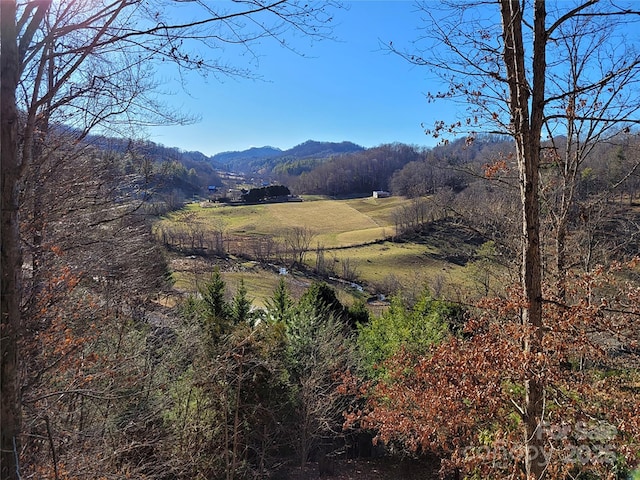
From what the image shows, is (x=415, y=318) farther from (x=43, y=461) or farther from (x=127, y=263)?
(x=43, y=461)

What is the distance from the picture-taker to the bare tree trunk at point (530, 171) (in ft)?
12.0

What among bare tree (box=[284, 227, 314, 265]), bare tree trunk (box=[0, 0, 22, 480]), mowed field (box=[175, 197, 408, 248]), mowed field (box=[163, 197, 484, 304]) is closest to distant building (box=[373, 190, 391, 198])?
mowed field (box=[163, 197, 484, 304])

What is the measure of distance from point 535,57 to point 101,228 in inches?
274

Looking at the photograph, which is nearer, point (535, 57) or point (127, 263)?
point (535, 57)

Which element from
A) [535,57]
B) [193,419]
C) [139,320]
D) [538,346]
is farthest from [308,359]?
[535,57]

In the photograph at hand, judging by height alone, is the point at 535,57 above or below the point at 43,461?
above

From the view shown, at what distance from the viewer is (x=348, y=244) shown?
53344 mm

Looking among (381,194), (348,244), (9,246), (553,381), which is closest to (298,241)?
(348,244)

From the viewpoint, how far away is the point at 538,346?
3529 mm

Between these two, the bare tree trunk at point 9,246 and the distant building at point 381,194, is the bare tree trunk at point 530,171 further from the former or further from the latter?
the distant building at point 381,194

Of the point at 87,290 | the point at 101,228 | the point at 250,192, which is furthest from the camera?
the point at 250,192

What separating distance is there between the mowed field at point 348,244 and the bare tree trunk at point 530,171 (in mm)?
17905

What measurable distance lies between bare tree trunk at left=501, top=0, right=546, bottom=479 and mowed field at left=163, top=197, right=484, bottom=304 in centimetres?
1790

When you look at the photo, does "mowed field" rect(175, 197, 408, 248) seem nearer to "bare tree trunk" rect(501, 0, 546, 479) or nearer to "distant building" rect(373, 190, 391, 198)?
"distant building" rect(373, 190, 391, 198)
